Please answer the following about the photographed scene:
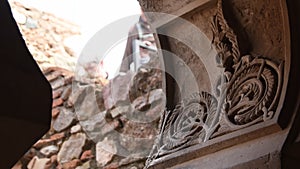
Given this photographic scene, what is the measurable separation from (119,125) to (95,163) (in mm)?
222

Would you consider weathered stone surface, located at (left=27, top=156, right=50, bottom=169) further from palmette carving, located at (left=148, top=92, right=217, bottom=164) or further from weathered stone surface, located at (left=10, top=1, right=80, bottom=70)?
palmette carving, located at (left=148, top=92, right=217, bottom=164)

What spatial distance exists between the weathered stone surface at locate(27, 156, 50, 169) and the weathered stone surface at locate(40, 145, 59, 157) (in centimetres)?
3

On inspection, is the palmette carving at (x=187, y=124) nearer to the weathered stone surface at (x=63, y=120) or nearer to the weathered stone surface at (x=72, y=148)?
the weathered stone surface at (x=72, y=148)

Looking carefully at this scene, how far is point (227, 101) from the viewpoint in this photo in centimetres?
119

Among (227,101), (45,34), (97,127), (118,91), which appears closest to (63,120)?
(97,127)

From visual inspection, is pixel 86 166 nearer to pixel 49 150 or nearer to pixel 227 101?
pixel 49 150

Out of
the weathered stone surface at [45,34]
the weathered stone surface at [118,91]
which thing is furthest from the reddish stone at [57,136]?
the weathered stone surface at [45,34]

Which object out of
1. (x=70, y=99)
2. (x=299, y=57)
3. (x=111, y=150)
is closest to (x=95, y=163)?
(x=111, y=150)

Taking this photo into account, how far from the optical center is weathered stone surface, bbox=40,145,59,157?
2658mm

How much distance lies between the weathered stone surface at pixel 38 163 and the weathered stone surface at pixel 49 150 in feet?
0.10

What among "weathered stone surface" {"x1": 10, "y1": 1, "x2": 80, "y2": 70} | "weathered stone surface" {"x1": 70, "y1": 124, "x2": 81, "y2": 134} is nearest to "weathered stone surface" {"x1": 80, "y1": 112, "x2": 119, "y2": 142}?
"weathered stone surface" {"x1": 70, "y1": 124, "x2": 81, "y2": 134}

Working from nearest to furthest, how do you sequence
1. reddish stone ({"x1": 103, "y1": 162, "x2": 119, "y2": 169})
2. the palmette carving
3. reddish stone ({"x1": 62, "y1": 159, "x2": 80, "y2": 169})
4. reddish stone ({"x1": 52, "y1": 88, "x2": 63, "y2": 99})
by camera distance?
the palmette carving
reddish stone ({"x1": 103, "y1": 162, "x2": 119, "y2": 169})
reddish stone ({"x1": 62, "y1": 159, "x2": 80, "y2": 169})
reddish stone ({"x1": 52, "y1": 88, "x2": 63, "y2": 99})

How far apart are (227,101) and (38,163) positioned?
67.3 inches

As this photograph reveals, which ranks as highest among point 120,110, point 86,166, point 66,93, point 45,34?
point 45,34
